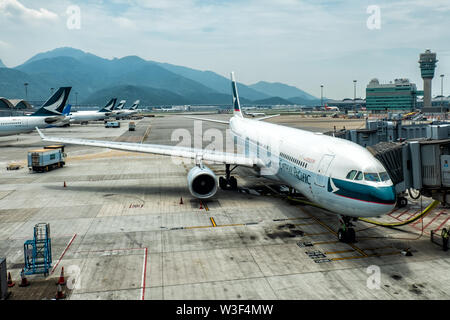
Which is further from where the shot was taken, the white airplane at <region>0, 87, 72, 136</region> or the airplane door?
the white airplane at <region>0, 87, 72, 136</region>

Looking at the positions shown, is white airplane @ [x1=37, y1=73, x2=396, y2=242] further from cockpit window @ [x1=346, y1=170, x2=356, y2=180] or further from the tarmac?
the tarmac

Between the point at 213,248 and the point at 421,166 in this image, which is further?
the point at 421,166

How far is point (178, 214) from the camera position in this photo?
21484mm

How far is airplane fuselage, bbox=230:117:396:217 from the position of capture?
14085mm

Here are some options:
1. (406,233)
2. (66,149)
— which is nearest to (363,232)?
(406,233)

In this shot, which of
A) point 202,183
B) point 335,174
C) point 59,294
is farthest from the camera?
point 202,183

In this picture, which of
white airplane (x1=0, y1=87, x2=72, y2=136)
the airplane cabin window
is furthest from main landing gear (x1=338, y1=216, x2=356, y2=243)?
white airplane (x1=0, y1=87, x2=72, y2=136)

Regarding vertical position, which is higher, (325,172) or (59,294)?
(325,172)

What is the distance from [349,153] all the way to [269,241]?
570 centimetres

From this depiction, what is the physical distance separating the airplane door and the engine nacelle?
8.35m

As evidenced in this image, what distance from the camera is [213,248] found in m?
16.1

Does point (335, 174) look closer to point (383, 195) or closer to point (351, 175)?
point (351, 175)

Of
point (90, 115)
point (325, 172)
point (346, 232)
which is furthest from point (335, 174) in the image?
point (90, 115)

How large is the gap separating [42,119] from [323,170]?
5498 centimetres
